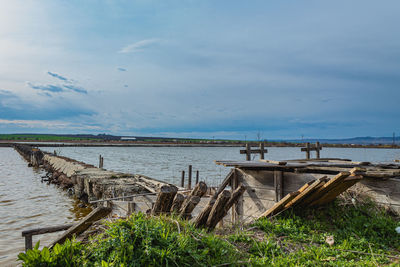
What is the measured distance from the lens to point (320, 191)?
594 centimetres

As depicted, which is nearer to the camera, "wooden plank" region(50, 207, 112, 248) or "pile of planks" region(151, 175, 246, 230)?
"wooden plank" region(50, 207, 112, 248)

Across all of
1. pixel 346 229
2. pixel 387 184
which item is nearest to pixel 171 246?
pixel 346 229

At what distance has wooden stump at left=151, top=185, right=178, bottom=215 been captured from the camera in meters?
5.12

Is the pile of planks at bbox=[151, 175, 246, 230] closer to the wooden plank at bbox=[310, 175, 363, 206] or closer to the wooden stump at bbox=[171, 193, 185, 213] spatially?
the wooden stump at bbox=[171, 193, 185, 213]

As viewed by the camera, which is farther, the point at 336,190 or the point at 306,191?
the point at 336,190

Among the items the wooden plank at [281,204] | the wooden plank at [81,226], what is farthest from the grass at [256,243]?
the wooden plank at [81,226]

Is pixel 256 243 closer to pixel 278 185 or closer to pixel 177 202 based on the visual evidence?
pixel 177 202

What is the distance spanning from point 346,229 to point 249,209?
2873mm

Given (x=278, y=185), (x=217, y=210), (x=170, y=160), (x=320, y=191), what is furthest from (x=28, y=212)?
(x=170, y=160)

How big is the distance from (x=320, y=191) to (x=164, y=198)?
123 inches

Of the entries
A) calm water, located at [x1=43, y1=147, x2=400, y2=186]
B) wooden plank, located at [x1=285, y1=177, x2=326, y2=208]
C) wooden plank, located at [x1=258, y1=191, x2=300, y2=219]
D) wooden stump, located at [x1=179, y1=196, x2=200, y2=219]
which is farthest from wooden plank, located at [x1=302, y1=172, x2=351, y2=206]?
calm water, located at [x1=43, y1=147, x2=400, y2=186]

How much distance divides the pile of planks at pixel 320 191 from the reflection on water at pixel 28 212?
26.6 feet

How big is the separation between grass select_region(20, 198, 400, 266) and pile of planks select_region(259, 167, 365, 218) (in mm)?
209

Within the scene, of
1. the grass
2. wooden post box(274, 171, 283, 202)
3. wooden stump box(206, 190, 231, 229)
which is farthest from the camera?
wooden post box(274, 171, 283, 202)
